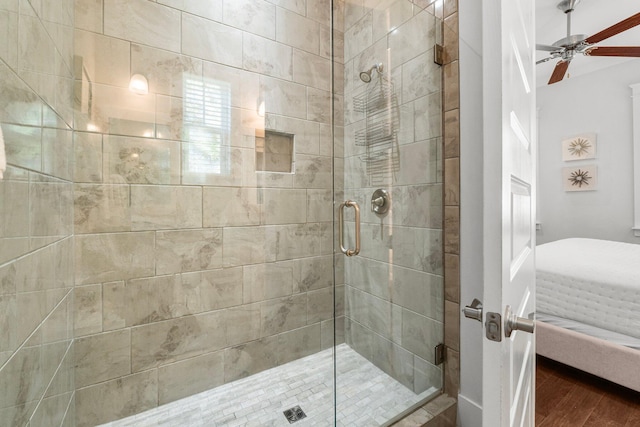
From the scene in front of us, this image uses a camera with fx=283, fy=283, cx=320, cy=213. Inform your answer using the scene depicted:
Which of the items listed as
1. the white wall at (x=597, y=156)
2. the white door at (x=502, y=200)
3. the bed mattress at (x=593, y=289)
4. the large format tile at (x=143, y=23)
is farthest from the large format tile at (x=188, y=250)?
the white wall at (x=597, y=156)

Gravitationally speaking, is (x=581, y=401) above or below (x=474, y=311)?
below

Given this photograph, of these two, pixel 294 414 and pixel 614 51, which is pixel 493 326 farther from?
pixel 614 51

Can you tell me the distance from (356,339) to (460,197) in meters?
0.88

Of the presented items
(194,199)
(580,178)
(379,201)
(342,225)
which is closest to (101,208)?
(194,199)

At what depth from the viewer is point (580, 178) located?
373 cm

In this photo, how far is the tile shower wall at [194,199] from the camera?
52.7 inches

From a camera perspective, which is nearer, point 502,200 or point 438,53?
point 502,200

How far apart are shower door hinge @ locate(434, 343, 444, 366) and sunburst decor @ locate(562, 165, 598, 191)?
151 inches

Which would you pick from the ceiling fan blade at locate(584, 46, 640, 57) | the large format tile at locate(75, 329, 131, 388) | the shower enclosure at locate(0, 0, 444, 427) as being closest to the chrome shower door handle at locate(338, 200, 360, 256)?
the shower enclosure at locate(0, 0, 444, 427)

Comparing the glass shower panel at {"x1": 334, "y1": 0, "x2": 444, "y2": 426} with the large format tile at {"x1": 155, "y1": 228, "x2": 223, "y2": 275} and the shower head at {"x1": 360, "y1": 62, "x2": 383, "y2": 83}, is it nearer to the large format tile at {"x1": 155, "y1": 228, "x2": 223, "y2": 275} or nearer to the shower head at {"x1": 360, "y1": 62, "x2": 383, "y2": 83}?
the shower head at {"x1": 360, "y1": 62, "x2": 383, "y2": 83}

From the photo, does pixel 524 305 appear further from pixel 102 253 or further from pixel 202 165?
pixel 102 253

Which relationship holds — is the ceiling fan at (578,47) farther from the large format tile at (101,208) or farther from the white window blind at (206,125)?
the large format tile at (101,208)

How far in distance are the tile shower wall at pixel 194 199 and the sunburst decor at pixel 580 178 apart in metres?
3.79

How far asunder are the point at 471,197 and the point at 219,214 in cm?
130
